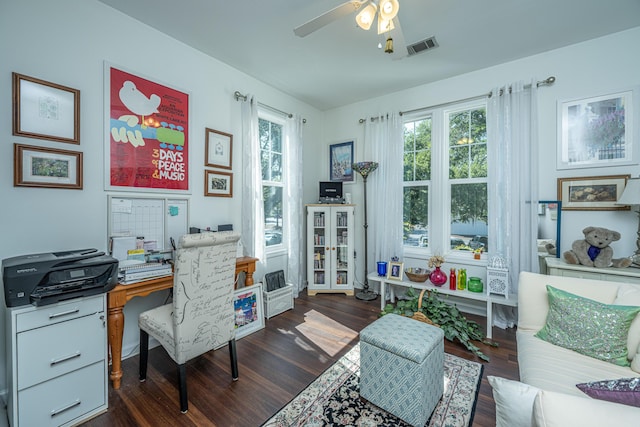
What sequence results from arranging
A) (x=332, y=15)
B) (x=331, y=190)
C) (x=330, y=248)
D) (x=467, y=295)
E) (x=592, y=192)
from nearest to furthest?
(x=332, y=15) < (x=592, y=192) < (x=467, y=295) < (x=330, y=248) < (x=331, y=190)

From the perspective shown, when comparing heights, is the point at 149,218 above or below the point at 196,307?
above

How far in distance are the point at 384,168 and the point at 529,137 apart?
1.56 metres

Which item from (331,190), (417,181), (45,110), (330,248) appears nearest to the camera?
(45,110)

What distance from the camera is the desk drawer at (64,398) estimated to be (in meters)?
1.39

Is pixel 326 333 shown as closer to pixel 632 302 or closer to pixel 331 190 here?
pixel 331 190

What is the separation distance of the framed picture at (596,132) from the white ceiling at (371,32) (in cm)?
47

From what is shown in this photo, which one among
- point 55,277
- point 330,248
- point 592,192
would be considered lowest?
point 330,248

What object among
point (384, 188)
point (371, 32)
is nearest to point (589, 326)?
point (384, 188)

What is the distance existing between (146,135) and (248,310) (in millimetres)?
1857

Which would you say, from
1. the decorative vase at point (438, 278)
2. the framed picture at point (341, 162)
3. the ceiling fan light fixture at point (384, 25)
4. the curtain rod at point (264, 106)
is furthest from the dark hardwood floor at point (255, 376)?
the curtain rod at point (264, 106)

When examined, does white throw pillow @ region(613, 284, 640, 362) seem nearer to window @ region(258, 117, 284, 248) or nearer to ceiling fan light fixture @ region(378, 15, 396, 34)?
ceiling fan light fixture @ region(378, 15, 396, 34)

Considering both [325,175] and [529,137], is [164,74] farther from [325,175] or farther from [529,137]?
[529,137]

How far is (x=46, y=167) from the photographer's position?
5.95 ft

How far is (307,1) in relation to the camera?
6.56ft
